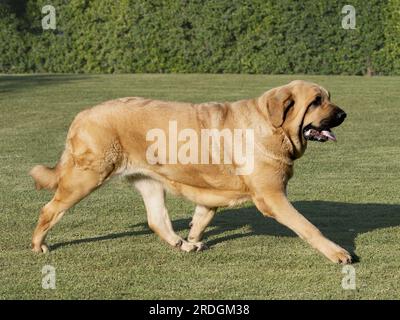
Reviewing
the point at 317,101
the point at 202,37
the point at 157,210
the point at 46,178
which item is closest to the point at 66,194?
the point at 46,178

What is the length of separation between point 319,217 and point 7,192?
3587 millimetres

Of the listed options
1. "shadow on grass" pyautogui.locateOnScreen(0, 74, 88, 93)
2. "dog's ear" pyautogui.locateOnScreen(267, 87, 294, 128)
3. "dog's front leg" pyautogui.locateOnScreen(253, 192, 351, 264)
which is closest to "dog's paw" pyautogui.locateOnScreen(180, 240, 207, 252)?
"dog's front leg" pyautogui.locateOnScreen(253, 192, 351, 264)

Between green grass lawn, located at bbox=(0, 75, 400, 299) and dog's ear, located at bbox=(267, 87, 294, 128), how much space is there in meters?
1.04

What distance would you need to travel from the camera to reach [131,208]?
9.13m

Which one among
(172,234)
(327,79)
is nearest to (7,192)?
(172,234)

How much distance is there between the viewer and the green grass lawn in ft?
20.0

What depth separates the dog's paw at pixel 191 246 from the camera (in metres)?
7.22

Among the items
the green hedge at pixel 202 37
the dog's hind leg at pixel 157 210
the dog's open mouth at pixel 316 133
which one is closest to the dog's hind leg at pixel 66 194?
the dog's hind leg at pixel 157 210

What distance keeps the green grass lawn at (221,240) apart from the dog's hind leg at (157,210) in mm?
107

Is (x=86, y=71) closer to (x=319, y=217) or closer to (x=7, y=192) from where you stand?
(x=7, y=192)

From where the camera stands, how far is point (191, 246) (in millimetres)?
7227

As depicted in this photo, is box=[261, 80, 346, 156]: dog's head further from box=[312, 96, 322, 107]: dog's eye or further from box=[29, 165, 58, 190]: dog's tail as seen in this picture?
box=[29, 165, 58, 190]: dog's tail

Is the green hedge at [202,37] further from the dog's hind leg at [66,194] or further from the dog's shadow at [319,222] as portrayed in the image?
the dog's hind leg at [66,194]

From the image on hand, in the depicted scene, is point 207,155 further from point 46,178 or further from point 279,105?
point 46,178
